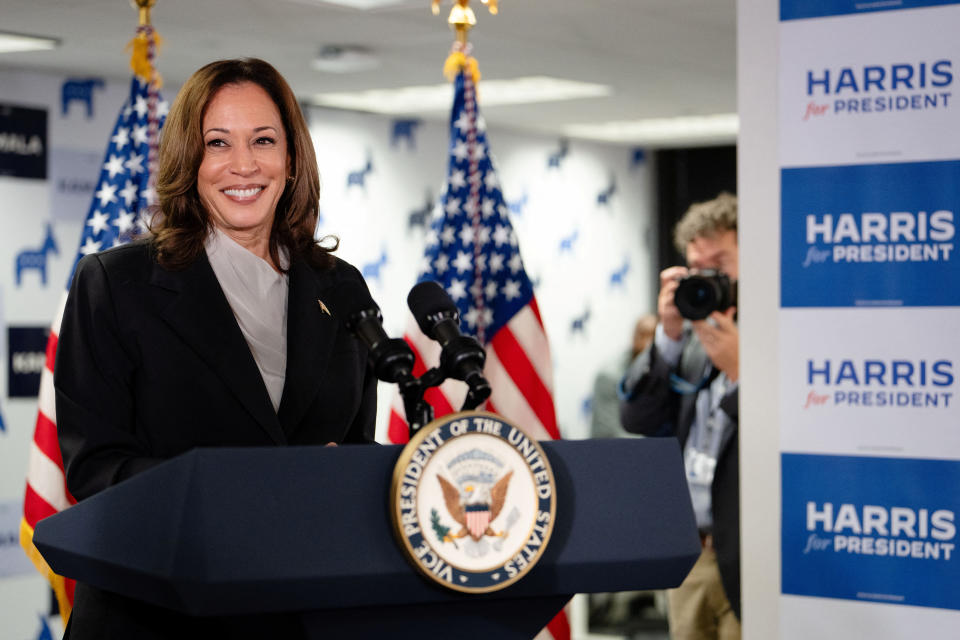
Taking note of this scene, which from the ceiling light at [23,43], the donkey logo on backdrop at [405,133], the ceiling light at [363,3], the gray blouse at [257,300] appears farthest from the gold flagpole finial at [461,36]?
the donkey logo on backdrop at [405,133]

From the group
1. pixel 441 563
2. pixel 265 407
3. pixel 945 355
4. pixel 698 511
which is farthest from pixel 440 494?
pixel 698 511

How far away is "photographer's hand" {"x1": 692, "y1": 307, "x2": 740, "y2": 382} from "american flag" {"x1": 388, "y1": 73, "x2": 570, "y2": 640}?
0.40 m

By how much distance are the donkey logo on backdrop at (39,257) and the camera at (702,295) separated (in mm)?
3377

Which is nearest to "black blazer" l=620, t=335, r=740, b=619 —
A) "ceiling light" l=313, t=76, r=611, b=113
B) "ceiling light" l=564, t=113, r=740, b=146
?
"ceiling light" l=313, t=76, r=611, b=113

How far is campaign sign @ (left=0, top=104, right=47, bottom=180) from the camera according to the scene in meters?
5.18

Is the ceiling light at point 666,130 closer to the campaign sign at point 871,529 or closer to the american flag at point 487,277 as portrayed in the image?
the american flag at point 487,277

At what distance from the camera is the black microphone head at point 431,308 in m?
1.19

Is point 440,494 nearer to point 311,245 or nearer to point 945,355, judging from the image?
point 311,245

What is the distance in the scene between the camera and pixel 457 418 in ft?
3.41

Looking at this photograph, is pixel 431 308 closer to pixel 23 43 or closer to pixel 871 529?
pixel 871 529

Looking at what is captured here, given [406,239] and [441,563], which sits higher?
[406,239]

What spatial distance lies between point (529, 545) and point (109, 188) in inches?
94.0

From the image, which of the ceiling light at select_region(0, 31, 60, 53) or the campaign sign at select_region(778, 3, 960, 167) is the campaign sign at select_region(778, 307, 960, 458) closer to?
the campaign sign at select_region(778, 3, 960, 167)

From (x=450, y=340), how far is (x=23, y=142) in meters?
4.63
